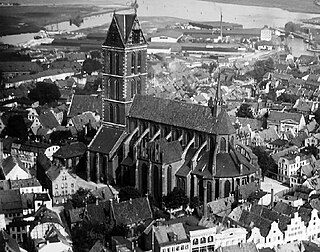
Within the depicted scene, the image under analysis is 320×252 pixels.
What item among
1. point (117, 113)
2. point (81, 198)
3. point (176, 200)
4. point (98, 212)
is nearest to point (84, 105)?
point (117, 113)

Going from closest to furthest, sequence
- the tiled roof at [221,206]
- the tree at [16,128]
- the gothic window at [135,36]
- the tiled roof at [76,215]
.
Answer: the tiled roof at [76,215] → the tiled roof at [221,206] → the gothic window at [135,36] → the tree at [16,128]

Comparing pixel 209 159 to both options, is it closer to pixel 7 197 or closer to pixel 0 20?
pixel 7 197

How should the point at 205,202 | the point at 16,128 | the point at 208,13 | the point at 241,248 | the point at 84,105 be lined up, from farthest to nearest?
the point at 208,13, the point at 84,105, the point at 16,128, the point at 205,202, the point at 241,248

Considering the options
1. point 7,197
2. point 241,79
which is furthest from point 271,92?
point 7,197

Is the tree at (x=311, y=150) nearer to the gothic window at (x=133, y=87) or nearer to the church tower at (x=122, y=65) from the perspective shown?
the church tower at (x=122, y=65)

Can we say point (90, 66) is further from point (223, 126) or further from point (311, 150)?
point (223, 126)

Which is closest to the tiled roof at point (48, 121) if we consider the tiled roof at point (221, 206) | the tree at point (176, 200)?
the tree at point (176, 200)

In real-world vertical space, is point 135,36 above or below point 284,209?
above
